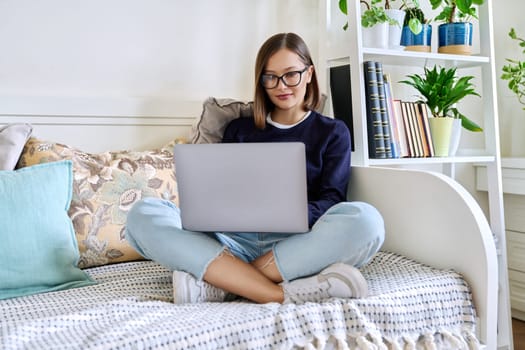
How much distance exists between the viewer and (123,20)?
5.35 feet

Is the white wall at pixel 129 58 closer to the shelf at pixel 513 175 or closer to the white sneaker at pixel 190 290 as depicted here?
the white sneaker at pixel 190 290

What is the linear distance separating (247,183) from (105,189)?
19.2 inches

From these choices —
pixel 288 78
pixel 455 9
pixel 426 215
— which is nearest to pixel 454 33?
pixel 455 9

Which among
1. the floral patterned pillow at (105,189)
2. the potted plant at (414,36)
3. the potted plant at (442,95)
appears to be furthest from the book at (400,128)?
the floral patterned pillow at (105,189)

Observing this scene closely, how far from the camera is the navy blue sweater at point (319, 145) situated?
1.38 meters

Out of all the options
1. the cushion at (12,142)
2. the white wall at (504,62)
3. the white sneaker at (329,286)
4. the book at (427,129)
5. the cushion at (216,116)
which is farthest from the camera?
the white wall at (504,62)

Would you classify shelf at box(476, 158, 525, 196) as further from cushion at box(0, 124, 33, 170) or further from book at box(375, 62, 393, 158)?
cushion at box(0, 124, 33, 170)

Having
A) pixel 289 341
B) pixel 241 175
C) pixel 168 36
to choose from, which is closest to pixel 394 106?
pixel 168 36

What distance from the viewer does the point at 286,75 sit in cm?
144

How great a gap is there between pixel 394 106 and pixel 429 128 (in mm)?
155

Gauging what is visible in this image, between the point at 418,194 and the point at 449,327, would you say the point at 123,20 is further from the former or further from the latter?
the point at 449,327

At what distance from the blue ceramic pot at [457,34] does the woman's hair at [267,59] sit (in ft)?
1.86

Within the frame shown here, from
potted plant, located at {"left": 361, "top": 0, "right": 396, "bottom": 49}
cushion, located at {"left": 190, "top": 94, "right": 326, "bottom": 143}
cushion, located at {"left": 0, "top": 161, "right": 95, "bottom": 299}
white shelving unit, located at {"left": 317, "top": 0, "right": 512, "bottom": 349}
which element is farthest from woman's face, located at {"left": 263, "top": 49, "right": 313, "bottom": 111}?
cushion, located at {"left": 0, "top": 161, "right": 95, "bottom": 299}

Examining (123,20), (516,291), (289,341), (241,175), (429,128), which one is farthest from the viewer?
(516,291)
